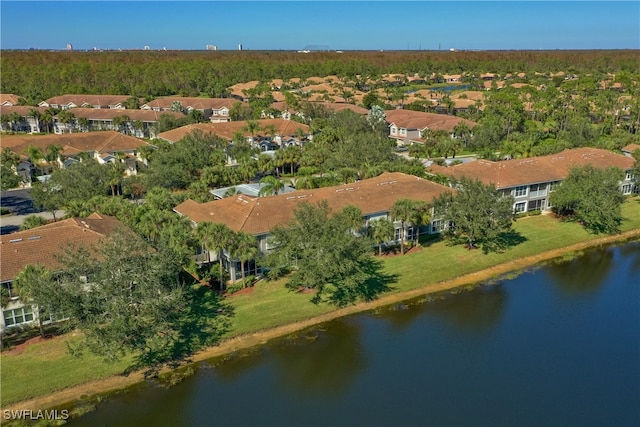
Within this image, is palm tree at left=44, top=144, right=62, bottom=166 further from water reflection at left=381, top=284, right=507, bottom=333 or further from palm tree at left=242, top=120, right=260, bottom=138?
water reflection at left=381, top=284, right=507, bottom=333

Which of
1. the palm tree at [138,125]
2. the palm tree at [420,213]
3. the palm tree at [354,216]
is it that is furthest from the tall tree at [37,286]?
the palm tree at [138,125]

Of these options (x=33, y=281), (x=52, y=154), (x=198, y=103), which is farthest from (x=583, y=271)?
(x=198, y=103)

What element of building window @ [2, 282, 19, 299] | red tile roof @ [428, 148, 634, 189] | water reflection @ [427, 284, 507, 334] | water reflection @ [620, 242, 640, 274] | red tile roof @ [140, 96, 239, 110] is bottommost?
water reflection @ [427, 284, 507, 334]

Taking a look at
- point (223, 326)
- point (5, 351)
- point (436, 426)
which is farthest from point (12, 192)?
point (436, 426)

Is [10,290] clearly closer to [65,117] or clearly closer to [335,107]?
[65,117]

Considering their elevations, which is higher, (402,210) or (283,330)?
(402,210)

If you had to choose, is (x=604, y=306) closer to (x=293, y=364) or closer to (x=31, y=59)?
(x=293, y=364)

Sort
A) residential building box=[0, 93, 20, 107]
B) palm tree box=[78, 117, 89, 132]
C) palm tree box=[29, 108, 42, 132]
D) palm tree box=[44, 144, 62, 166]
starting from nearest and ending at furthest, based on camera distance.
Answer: palm tree box=[44, 144, 62, 166] → palm tree box=[78, 117, 89, 132] → palm tree box=[29, 108, 42, 132] → residential building box=[0, 93, 20, 107]

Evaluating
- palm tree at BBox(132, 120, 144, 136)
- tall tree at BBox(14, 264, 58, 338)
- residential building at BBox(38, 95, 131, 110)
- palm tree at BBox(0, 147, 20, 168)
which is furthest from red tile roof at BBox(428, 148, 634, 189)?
residential building at BBox(38, 95, 131, 110)
